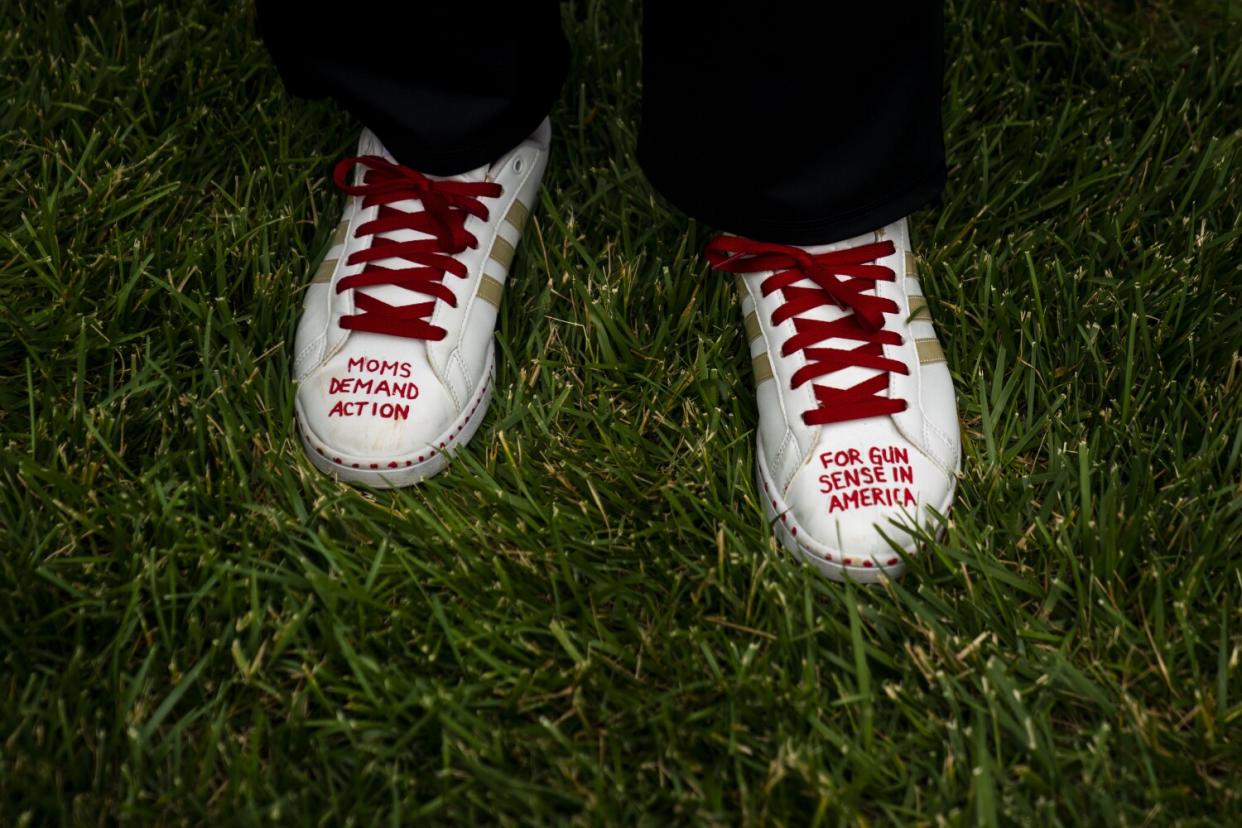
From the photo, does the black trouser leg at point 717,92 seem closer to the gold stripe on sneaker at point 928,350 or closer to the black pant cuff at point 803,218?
the black pant cuff at point 803,218

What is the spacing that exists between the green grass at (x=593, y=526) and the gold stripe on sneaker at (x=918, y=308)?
0.10m

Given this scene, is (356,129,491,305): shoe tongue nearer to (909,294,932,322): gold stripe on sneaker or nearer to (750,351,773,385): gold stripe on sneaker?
Answer: (750,351,773,385): gold stripe on sneaker

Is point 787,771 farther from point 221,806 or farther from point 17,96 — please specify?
point 17,96

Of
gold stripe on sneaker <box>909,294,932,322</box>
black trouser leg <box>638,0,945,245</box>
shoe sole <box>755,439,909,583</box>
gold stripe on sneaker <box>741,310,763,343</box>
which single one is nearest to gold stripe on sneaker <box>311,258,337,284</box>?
black trouser leg <box>638,0,945,245</box>

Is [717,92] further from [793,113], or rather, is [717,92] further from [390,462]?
[390,462]

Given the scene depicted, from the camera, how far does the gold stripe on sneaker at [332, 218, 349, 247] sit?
65.4 inches

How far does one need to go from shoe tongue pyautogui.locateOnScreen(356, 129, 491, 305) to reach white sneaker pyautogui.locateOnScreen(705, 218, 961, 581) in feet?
1.29

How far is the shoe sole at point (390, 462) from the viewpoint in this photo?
143 centimetres

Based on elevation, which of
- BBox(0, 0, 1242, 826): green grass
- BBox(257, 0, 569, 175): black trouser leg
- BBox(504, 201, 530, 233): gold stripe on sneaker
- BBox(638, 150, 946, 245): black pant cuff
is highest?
BBox(257, 0, 569, 175): black trouser leg

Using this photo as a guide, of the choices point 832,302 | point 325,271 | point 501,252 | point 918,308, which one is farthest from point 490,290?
point 918,308

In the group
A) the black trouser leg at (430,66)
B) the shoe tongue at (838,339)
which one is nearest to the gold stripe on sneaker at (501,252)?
the black trouser leg at (430,66)

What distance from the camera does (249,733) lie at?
123cm

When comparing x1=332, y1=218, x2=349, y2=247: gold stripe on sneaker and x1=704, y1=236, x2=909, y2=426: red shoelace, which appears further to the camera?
x1=332, y1=218, x2=349, y2=247: gold stripe on sneaker

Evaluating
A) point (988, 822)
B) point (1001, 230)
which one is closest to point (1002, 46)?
point (1001, 230)
